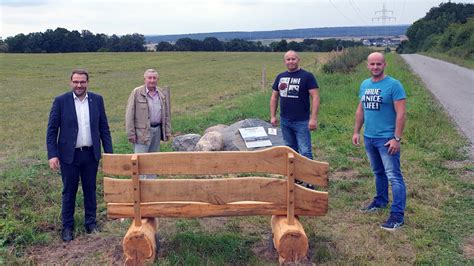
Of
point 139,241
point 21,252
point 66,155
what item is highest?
point 66,155

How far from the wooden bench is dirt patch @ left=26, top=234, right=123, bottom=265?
0.48 meters

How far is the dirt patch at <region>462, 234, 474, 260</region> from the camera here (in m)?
4.42

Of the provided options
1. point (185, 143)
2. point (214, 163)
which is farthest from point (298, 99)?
point (185, 143)

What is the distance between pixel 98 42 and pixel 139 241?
82882 mm

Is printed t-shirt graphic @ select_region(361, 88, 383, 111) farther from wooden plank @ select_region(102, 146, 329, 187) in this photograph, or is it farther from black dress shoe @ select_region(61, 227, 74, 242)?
black dress shoe @ select_region(61, 227, 74, 242)

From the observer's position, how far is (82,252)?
4.58 metres

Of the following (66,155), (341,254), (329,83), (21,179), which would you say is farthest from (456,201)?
(329,83)

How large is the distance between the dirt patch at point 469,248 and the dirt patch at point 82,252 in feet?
10.4

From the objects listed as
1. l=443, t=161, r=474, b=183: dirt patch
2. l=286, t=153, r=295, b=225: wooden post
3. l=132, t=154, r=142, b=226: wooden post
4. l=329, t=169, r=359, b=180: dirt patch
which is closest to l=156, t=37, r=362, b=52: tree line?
l=443, t=161, r=474, b=183: dirt patch

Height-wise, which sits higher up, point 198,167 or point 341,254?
point 198,167

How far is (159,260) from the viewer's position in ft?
13.8

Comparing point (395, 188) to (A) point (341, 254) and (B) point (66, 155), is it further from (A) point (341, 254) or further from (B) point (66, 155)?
(B) point (66, 155)

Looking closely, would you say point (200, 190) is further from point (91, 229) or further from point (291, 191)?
point (91, 229)

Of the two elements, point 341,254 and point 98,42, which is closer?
point 341,254
